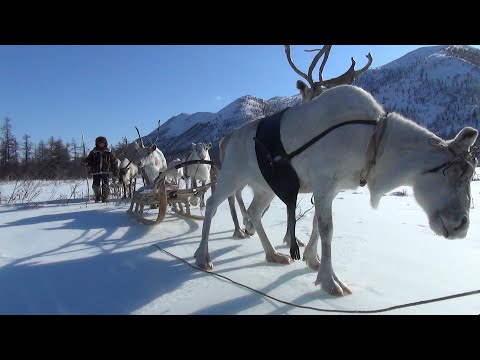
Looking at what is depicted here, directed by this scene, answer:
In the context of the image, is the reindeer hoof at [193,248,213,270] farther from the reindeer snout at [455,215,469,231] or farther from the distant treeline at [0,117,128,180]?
the distant treeline at [0,117,128,180]

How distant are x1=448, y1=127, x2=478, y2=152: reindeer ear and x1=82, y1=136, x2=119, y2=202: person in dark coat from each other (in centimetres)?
1009

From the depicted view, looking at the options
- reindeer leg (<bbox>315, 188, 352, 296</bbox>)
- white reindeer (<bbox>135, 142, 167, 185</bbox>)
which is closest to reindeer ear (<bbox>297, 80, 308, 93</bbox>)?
reindeer leg (<bbox>315, 188, 352, 296</bbox>)

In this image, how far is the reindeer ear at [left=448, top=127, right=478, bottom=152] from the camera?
254 centimetres

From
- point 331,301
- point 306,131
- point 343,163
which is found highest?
point 306,131

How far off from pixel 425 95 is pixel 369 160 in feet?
546

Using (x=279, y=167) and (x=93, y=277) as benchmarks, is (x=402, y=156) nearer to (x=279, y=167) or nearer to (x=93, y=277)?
(x=279, y=167)

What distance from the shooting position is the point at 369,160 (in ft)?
9.69

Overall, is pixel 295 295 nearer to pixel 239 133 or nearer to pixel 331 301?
pixel 331 301

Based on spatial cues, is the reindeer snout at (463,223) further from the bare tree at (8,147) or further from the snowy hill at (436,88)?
the snowy hill at (436,88)

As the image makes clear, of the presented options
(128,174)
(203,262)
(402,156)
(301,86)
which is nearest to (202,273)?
(203,262)

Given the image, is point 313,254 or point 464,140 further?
point 313,254

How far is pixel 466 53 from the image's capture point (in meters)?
175

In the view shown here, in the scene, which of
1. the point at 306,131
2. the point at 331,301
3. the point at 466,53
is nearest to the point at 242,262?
the point at 331,301
